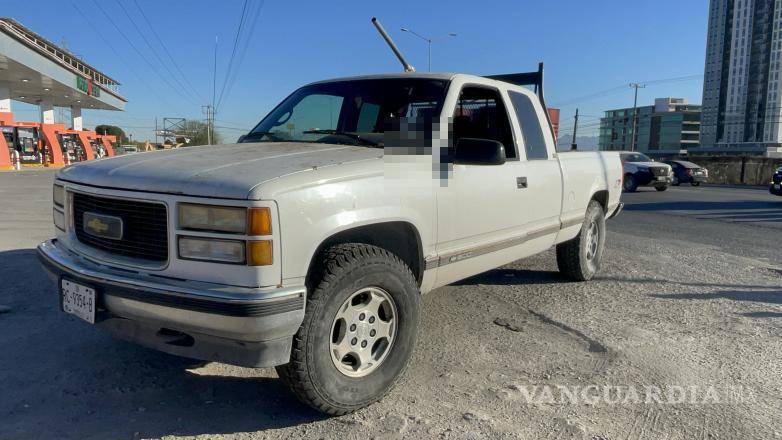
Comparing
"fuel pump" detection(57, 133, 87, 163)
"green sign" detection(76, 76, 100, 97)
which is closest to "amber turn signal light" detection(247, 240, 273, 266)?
"fuel pump" detection(57, 133, 87, 163)

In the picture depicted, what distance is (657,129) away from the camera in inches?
5241

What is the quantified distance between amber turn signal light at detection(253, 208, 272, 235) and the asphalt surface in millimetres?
1043

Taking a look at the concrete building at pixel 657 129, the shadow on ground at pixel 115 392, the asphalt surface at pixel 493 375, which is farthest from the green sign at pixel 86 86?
the concrete building at pixel 657 129

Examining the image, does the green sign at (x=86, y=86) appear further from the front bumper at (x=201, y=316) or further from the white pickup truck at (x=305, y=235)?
the front bumper at (x=201, y=316)

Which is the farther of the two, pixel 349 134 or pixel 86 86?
pixel 86 86

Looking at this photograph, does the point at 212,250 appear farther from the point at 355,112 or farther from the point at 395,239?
the point at 355,112

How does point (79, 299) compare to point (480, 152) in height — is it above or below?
below

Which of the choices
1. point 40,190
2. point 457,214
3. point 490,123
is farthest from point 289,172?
point 40,190

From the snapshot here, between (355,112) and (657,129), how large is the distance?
145m

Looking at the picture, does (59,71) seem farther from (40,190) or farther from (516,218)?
(516,218)

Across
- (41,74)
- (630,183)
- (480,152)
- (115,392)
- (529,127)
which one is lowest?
(115,392)

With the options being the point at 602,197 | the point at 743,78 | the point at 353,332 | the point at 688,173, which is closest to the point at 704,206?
the point at 602,197

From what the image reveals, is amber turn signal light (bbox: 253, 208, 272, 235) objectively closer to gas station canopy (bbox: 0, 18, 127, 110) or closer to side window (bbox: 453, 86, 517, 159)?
Result: side window (bbox: 453, 86, 517, 159)

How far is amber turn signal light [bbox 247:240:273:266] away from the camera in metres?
2.42
